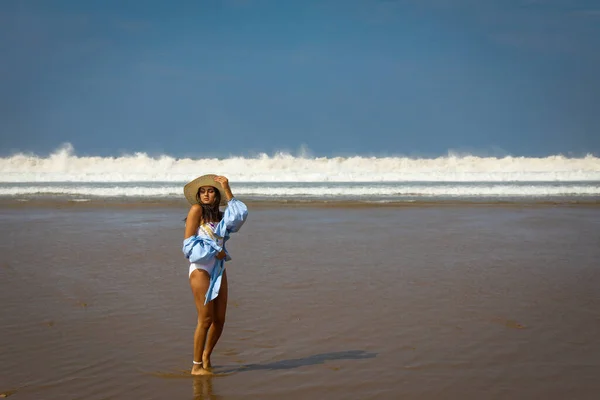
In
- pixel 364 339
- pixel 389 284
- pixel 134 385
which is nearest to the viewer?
pixel 134 385

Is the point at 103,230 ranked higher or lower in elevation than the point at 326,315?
higher

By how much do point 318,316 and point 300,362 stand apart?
51.7 inches

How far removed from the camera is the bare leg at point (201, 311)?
4.48m

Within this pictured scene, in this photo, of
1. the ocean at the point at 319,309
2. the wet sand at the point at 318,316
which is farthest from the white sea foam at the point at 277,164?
the wet sand at the point at 318,316

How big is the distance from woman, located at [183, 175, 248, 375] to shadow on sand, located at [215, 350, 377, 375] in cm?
21

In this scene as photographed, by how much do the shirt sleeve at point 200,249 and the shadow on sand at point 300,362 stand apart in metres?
0.89

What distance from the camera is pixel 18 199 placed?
20.2 m

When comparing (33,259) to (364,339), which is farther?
(33,259)

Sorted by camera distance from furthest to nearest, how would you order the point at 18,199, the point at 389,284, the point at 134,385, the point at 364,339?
the point at 18,199
the point at 389,284
the point at 364,339
the point at 134,385

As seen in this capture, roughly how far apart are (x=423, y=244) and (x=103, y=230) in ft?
20.8

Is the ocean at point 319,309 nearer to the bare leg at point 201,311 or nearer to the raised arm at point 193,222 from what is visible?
the bare leg at point 201,311

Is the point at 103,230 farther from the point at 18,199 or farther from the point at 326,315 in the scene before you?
the point at 18,199

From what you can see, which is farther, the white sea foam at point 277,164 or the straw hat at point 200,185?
the white sea foam at point 277,164

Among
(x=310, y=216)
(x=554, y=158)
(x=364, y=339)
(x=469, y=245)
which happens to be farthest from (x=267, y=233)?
(x=554, y=158)
